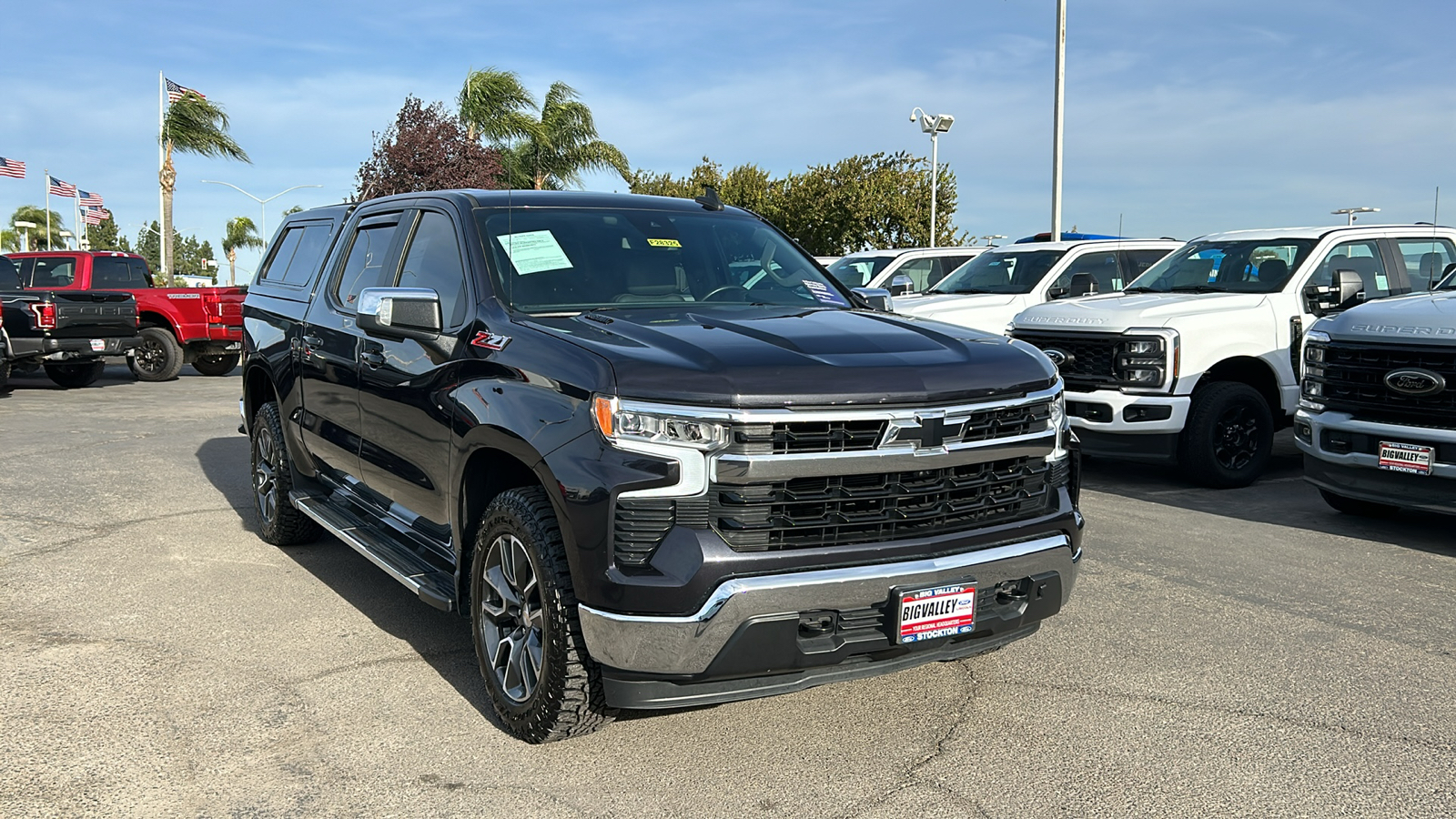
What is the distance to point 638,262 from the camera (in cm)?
498

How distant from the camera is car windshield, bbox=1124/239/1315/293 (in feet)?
30.8

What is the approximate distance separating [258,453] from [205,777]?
3.61 m

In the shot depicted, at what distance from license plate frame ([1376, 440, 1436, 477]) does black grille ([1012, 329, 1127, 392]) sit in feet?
7.20

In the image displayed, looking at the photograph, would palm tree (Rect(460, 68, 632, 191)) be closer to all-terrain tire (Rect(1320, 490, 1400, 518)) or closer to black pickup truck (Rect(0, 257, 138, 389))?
black pickup truck (Rect(0, 257, 138, 389))

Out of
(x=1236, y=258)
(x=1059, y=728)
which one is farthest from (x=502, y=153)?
(x=1059, y=728)

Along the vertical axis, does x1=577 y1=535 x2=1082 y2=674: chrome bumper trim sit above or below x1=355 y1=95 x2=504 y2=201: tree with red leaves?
below

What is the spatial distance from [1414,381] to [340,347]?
226 inches

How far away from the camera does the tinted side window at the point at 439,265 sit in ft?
15.3

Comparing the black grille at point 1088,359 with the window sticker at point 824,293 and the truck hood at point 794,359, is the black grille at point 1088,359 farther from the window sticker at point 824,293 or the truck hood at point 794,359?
the truck hood at point 794,359

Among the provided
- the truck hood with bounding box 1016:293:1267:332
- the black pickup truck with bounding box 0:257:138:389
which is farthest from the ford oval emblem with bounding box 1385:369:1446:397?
the black pickup truck with bounding box 0:257:138:389

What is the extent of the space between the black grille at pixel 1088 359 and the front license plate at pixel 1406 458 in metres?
2.21

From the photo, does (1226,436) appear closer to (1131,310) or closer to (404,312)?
(1131,310)

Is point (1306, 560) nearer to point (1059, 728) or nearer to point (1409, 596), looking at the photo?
point (1409, 596)

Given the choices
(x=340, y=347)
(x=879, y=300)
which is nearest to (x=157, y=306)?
(x=340, y=347)
